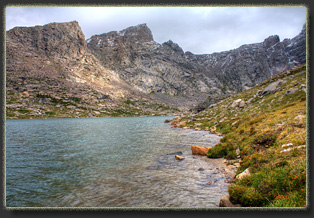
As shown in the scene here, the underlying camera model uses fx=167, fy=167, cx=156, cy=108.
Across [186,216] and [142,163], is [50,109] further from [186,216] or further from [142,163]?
[186,216]

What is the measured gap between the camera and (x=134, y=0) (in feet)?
15.1

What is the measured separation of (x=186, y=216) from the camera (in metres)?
3.62

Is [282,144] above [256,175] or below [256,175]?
above

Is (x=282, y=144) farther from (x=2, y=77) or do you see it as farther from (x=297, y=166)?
Answer: (x=2, y=77)

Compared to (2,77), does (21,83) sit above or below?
above

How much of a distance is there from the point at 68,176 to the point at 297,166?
15.9 metres

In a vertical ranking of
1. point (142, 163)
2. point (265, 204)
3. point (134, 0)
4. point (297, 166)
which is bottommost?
point (142, 163)

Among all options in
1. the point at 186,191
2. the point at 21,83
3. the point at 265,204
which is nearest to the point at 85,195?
the point at 186,191

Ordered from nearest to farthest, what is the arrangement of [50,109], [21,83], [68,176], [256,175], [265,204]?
1. [265,204]
2. [256,175]
3. [68,176]
4. [50,109]
5. [21,83]

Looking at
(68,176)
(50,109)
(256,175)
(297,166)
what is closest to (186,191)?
(256,175)

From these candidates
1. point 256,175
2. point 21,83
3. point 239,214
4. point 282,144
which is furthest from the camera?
point 21,83

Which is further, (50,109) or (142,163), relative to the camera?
(50,109)

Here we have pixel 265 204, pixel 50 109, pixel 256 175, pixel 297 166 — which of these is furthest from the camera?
pixel 50 109

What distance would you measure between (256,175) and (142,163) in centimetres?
1141
